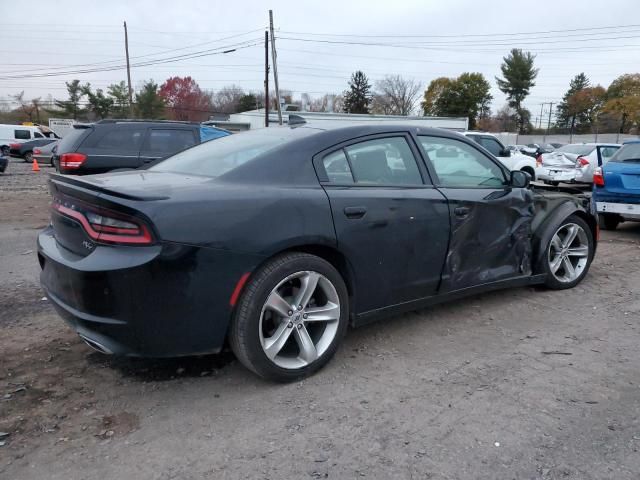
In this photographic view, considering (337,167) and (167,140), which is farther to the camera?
(167,140)

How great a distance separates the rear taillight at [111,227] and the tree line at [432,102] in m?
63.9

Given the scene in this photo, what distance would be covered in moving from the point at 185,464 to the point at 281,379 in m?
0.80

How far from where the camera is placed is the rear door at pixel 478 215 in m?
3.75

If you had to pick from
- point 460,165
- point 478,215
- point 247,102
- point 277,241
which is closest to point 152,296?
point 277,241

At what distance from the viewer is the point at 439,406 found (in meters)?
2.82

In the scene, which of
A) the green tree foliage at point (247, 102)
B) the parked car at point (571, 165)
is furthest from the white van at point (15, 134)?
the green tree foliage at point (247, 102)

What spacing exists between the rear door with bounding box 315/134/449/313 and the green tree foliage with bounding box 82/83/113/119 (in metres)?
67.2

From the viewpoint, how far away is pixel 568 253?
193 inches

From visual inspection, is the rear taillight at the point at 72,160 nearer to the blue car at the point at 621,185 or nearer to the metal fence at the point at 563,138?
the blue car at the point at 621,185

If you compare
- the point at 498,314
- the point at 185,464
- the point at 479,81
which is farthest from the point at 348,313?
the point at 479,81

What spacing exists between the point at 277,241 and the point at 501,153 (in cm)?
1126

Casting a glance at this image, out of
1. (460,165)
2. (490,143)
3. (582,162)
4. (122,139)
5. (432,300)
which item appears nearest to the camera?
(432,300)

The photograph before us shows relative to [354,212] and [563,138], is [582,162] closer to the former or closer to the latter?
[354,212]

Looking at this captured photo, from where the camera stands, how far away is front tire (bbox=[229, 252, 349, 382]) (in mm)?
2797
